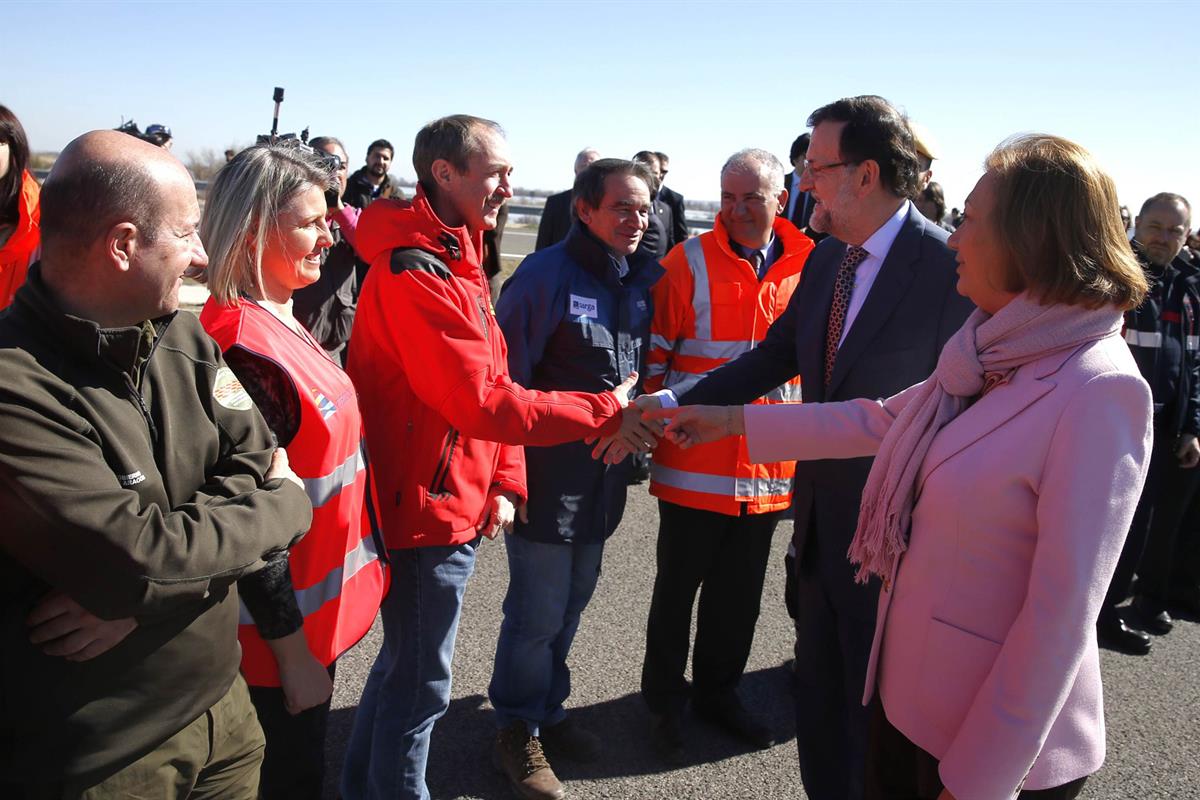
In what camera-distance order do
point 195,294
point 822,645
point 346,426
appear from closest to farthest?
point 346,426 < point 822,645 < point 195,294

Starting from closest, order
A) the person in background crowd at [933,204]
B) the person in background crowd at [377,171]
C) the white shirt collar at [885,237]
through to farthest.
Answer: the white shirt collar at [885,237] → the person in background crowd at [933,204] → the person in background crowd at [377,171]

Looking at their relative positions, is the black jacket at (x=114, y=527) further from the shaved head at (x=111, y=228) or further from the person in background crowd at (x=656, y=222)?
the person in background crowd at (x=656, y=222)

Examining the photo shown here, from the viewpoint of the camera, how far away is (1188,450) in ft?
16.3

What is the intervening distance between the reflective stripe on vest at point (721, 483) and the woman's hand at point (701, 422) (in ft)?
1.61

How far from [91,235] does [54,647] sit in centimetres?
69

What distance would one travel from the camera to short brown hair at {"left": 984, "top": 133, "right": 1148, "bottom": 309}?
5.63ft

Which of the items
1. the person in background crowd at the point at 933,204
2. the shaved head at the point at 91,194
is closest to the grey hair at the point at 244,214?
the shaved head at the point at 91,194

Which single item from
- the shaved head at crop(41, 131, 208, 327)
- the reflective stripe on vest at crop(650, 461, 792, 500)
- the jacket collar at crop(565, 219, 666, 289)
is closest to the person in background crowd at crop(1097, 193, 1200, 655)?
the reflective stripe on vest at crop(650, 461, 792, 500)

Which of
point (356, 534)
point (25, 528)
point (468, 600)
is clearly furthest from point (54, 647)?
point (468, 600)

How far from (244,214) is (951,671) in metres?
1.90

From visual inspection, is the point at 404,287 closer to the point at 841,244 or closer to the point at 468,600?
the point at 841,244

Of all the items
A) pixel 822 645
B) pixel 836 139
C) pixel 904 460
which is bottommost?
pixel 822 645

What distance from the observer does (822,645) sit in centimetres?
280

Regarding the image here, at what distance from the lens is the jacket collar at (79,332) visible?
1.46m
